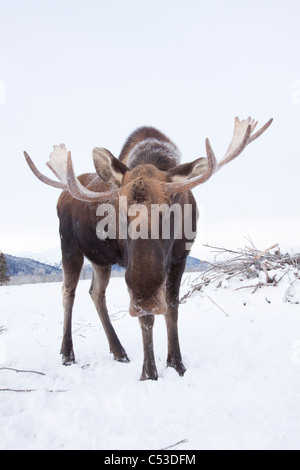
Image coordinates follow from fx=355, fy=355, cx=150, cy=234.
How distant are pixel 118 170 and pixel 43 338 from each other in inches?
A: 140

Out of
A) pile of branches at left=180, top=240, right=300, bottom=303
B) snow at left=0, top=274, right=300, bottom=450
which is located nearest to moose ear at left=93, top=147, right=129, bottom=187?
snow at left=0, top=274, right=300, bottom=450

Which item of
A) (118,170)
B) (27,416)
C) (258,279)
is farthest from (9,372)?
(258,279)

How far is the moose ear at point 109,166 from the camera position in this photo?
141 inches

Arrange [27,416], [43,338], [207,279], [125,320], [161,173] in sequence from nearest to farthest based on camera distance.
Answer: [27,416] → [161,173] → [43,338] → [125,320] → [207,279]

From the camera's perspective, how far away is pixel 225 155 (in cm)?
378

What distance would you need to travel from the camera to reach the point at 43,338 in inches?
231

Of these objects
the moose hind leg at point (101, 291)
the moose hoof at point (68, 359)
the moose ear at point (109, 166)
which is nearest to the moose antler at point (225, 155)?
the moose ear at point (109, 166)

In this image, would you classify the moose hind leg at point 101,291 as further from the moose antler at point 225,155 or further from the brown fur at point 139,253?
the moose antler at point 225,155

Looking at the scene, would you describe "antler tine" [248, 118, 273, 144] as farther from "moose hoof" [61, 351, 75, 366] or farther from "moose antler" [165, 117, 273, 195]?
"moose hoof" [61, 351, 75, 366]

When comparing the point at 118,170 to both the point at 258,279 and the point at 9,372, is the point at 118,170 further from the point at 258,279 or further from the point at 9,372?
the point at 258,279

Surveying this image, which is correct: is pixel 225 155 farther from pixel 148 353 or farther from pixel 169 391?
pixel 169 391

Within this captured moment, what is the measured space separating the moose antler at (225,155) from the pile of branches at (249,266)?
3403 millimetres
